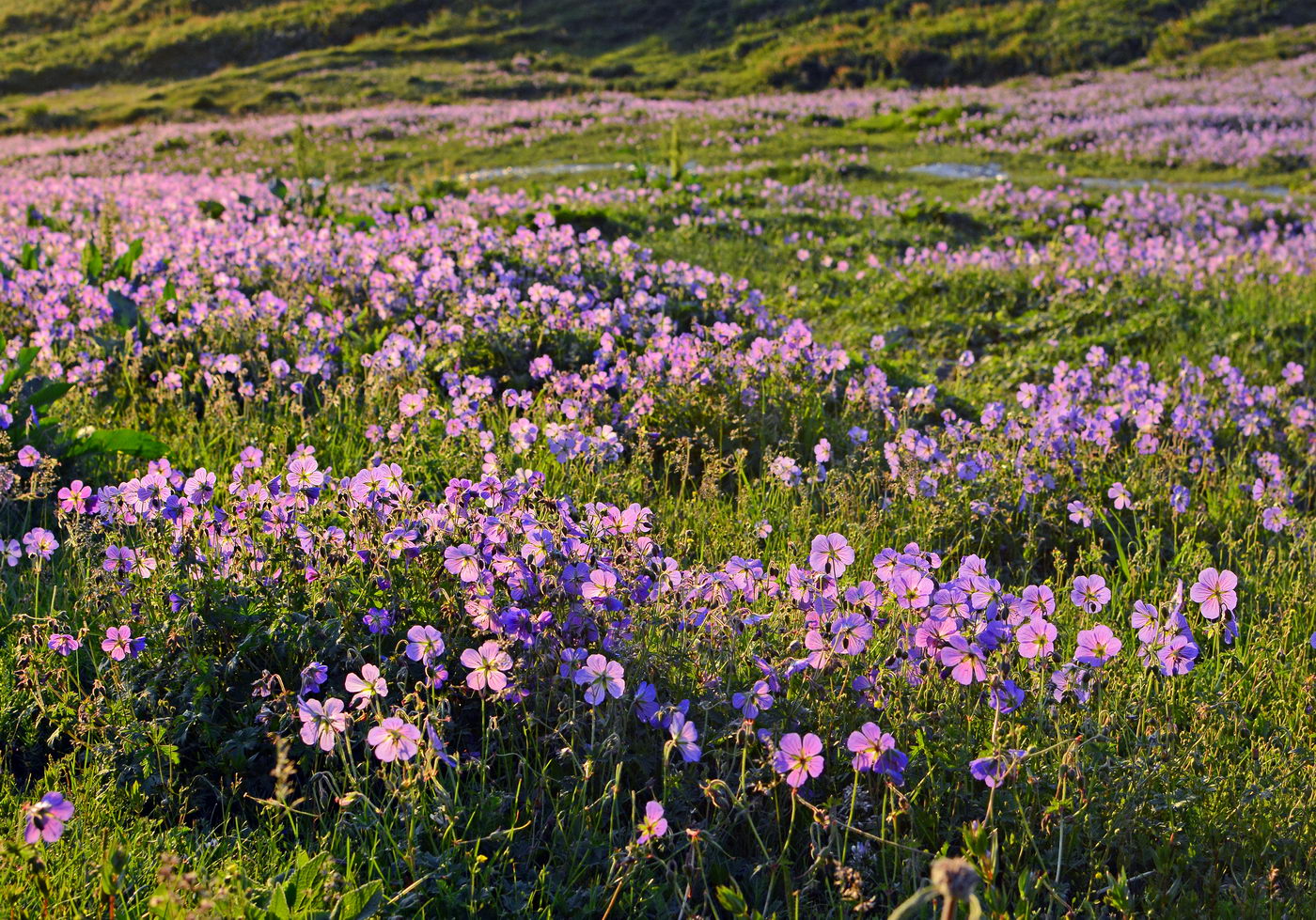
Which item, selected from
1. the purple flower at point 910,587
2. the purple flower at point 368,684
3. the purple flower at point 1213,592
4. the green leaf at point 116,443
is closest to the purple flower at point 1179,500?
the purple flower at point 1213,592

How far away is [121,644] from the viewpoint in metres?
2.62

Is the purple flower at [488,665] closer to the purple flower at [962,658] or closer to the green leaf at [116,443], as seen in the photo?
the purple flower at [962,658]

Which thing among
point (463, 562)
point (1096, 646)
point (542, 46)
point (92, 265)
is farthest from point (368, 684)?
point (542, 46)

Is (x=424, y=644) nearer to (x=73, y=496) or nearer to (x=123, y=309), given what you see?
(x=73, y=496)

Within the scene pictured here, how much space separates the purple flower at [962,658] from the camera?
8.11ft

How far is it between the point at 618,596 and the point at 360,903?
3.51 feet

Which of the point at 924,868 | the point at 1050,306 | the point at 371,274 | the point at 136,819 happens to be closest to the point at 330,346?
the point at 371,274

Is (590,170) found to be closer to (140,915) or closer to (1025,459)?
(1025,459)

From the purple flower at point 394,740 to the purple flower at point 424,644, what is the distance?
0.24 metres

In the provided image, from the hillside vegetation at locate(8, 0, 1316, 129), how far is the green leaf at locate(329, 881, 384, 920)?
32.0 metres

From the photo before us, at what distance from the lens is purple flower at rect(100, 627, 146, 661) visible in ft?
8.52

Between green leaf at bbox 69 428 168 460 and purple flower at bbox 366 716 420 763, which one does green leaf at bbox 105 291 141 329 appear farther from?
purple flower at bbox 366 716 420 763

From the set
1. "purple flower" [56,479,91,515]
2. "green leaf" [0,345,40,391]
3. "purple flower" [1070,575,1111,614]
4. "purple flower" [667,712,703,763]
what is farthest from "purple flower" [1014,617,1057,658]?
"green leaf" [0,345,40,391]

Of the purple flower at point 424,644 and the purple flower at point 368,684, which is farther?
the purple flower at point 424,644
